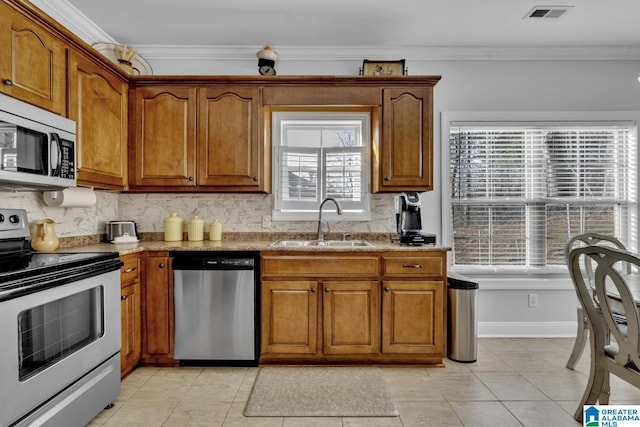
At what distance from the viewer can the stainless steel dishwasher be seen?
110 inches

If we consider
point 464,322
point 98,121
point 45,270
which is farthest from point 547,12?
point 45,270

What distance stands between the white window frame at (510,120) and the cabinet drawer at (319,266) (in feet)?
3.59

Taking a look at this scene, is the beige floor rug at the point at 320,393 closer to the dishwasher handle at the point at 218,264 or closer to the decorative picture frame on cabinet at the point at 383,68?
the dishwasher handle at the point at 218,264

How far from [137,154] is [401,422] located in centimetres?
271

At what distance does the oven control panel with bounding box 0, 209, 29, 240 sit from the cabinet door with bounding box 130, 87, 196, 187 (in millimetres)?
991

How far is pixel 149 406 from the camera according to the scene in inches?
90.7

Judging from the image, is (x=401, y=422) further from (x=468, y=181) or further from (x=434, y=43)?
(x=434, y=43)

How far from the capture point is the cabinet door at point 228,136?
3139 millimetres

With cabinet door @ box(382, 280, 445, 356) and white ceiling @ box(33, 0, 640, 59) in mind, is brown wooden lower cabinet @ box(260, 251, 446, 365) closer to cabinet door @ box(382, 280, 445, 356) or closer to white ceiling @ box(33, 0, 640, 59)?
cabinet door @ box(382, 280, 445, 356)

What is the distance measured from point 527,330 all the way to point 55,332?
364cm

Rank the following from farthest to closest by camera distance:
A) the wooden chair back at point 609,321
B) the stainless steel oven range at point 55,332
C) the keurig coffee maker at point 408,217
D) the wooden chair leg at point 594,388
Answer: the keurig coffee maker at point 408,217
the wooden chair leg at point 594,388
the wooden chair back at point 609,321
the stainless steel oven range at point 55,332

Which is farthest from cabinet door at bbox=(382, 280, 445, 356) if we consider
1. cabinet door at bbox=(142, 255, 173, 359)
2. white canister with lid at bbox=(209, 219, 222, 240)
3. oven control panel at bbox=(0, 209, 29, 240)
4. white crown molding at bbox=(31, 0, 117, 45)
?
white crown molding at bbox=(31, 0, 117, 45)

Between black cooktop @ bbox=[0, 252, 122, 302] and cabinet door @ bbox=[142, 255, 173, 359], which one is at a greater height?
black cooktop @ bbox=[0, 252, 122, 302]

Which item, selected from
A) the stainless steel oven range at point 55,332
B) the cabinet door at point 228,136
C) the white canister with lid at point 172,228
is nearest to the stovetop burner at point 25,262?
the stainless steel oven range at point 55,332
